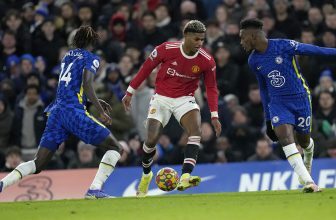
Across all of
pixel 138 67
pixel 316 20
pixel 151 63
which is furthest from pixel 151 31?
pixel 151 63

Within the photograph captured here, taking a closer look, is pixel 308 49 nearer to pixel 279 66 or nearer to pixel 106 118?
pixel 279 66

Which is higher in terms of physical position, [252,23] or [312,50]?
[252,23]

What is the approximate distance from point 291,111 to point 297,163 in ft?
2.71

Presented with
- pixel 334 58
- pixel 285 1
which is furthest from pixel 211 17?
pixel 334 58

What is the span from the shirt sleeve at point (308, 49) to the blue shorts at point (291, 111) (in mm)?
623

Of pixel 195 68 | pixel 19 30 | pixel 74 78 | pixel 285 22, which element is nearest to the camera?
pixel 74 78

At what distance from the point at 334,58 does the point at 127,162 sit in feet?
14.7

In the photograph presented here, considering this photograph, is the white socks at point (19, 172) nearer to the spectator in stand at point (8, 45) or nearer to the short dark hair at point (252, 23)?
the short dark hair at point (252, 23)

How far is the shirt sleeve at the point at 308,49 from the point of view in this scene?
1303 centimetres

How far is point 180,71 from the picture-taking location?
14297 mm

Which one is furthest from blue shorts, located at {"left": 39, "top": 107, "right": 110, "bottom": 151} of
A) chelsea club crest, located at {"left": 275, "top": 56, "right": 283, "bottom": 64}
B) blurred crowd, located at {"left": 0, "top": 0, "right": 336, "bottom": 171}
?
blurred crowd, located at {"left": 0, "top": 0, "right": 336, "bottom": 171}

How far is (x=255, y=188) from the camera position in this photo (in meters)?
17.4

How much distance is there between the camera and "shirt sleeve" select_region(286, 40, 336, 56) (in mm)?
13031

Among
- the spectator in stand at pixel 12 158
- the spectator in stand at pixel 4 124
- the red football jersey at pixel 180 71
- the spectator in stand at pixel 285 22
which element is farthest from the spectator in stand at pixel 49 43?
the red football jersey at pixel 180 71
